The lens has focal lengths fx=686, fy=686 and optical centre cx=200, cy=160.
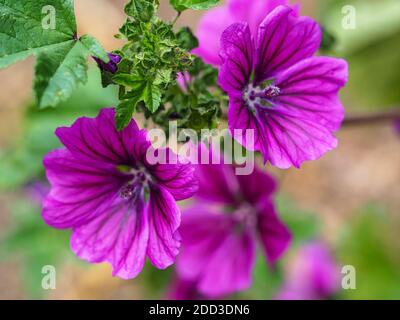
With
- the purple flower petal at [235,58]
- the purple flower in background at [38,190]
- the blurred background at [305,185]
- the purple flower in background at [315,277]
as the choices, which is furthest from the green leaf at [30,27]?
the purple flower in background at [315,277]

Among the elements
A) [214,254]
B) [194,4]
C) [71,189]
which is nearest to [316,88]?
[194,4]

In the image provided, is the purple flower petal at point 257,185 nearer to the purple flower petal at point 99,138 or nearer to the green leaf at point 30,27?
the purple flower petal at point 99,138

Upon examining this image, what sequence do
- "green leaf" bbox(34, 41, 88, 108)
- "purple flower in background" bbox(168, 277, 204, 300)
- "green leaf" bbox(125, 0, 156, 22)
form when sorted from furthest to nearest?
"purple flower in background" bbox(168, 277, 204, 300)
"green leaf" bbox(125, 0, 156, 22)
"green leaf" bbox(34, 41, 88, 108)

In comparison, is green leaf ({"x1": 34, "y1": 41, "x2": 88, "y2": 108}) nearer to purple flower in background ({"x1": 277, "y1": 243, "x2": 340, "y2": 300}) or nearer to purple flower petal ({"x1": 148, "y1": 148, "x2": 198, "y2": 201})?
purple flower petal ({"x1": 148, "y1": 148, "x2": 198, "y2": 201})

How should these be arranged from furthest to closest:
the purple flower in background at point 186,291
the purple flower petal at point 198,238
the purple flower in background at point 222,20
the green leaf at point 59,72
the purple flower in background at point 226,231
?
1. the purple flower in background at point 186,291
2. the purple flower petal at point 198,238
3. the purple flower in background at point 226,231
4. the purple flower in background at point 222,20
5. the green leaf at point 59,72

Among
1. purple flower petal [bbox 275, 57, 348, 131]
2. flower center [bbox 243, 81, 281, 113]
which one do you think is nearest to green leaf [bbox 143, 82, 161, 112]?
flower center [bbox 243, 81, 281, 113]
